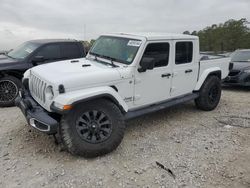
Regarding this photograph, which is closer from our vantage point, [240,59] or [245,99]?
[245,99]

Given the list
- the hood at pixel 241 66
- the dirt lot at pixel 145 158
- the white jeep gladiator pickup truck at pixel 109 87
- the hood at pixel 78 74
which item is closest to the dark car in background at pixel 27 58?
the dirt lot at pixel 145 158

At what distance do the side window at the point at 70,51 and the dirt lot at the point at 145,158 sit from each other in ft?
8.30

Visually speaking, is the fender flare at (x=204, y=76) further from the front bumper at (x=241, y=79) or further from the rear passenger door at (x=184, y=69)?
the front bumper at (x=241, y=79)

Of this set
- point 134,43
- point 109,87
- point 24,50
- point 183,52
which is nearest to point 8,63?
point 24,50

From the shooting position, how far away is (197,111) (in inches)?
243

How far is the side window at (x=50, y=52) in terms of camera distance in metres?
6.88

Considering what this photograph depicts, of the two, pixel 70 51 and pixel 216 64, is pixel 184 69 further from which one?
pixel 70 51

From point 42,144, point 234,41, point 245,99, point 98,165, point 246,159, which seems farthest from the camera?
point 234,41

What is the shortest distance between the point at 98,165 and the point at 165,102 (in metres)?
2.05

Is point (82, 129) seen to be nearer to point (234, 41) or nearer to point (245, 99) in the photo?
point (245, 99)

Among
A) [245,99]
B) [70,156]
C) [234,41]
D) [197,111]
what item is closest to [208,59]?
[197,111]

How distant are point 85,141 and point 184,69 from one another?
2664 millimetres

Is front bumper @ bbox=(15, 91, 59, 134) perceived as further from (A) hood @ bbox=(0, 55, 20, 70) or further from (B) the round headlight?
(A) hood @ bbox=(0, 55, 20, 70)

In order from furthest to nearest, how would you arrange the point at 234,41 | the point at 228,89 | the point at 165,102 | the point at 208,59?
1. the point at 234,41
2. the point at 228,89
3. the point at 208,59
4. the point at 165,102
